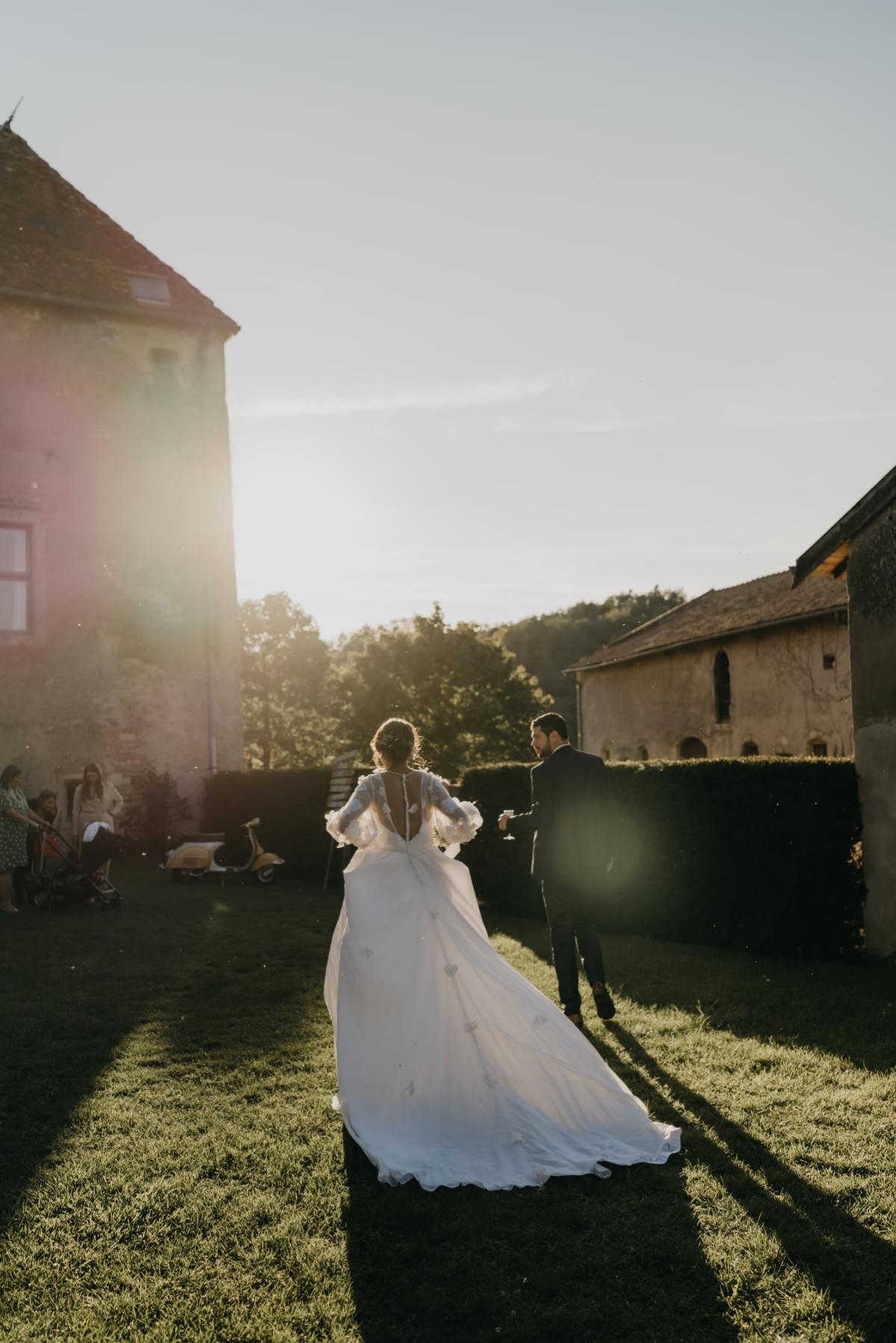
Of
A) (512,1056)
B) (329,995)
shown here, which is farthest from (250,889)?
(512,1056)

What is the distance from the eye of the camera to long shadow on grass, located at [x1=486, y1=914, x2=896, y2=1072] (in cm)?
673

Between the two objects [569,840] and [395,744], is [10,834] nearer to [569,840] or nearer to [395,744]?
[569,840]

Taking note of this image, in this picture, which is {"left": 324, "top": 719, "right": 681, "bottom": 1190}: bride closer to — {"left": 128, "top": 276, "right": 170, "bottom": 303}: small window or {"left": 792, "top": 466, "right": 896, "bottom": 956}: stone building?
{"left": 792, "top": 466, "right": 896, "bottom": 956}: stone building

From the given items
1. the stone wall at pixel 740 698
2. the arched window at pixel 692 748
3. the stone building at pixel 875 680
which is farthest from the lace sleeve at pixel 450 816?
the arched window at pixel 692 748

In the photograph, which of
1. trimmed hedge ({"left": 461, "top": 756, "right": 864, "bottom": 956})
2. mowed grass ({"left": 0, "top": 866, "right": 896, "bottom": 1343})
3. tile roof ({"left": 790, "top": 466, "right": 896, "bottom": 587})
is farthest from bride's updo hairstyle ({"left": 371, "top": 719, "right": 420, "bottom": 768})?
tile roof ({"left": 790, "top": 466, "right": 896, "bottom": 587})

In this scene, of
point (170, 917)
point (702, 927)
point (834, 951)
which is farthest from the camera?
point (170, 917)

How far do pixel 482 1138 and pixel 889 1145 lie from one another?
1.94 metres

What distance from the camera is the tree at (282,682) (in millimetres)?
53969

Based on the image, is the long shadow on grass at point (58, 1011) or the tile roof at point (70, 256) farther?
the tile roof at point (70, 256)

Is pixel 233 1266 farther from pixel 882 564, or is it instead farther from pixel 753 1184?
pixel 882 564

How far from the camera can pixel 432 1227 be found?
3.97 m

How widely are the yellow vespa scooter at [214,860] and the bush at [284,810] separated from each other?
632 mm

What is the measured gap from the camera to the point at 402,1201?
167 inches

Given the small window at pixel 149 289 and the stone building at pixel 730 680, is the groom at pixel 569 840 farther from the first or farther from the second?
the small window at pixel 149 289
